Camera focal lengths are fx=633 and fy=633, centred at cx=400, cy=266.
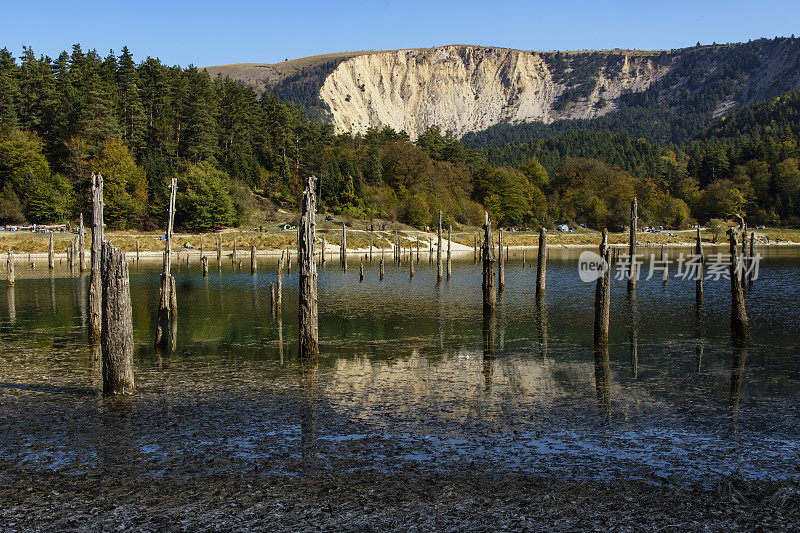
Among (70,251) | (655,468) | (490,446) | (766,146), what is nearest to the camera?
(655,468)

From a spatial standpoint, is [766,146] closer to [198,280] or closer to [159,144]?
[159,144]

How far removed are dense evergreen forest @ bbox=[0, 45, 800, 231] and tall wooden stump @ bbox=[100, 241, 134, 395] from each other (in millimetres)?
77564

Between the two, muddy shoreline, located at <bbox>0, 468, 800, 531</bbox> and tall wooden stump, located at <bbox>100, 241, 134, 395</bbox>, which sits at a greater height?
tall wooden stump, located at <bbox>100, 241, 134, 395</bbox>

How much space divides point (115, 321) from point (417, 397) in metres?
8.24

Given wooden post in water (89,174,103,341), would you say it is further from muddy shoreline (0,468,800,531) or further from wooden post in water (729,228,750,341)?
wooden post in water (729,228,750,341)

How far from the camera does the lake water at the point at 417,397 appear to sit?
1265cm

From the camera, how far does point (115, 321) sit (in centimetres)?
1652

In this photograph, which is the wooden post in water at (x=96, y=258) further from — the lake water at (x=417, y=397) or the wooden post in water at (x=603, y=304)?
the wooden post in water at (x=603, y=304)

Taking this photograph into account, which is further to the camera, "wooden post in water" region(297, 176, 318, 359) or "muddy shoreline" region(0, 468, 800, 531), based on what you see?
"wooden post in water" region(297, 176, 318, 359)

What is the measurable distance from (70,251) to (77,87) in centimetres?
6070

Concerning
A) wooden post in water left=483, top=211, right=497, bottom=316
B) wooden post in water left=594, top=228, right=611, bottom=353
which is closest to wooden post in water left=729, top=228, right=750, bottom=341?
wooden post in water left=594, top=228, right=611, bottom=353

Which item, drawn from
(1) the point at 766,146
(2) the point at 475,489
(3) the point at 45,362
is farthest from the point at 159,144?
(1) the point at 766,146

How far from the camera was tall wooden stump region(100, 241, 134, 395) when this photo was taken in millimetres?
16516

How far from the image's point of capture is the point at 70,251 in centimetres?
5809
